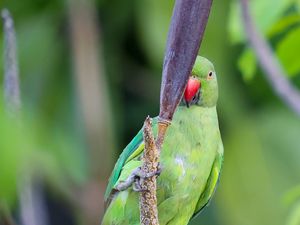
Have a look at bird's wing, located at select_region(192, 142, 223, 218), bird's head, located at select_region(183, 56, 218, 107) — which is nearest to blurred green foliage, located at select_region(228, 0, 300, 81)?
bird's head, located at select_region(183, 56, 218, 107)

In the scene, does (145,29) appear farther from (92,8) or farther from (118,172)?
(118,172)

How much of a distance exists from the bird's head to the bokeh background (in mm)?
662

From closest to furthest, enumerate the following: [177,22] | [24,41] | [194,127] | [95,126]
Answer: [177,22]
[194,127]
[95,126]
[24,41]

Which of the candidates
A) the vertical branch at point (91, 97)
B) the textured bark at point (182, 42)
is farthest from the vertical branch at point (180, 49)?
the vertical branch at point (91, 97)

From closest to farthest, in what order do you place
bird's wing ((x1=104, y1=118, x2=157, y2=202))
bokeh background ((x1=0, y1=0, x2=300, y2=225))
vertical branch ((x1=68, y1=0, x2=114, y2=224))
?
bird's wing ((x1=104, y1=118, x2=157, y2=202)) < vertical branch ((x1=68, y1=0, x2=114, y2=224)) < bokeh background ((x1=0, y1=0, x2=300, y2=225))

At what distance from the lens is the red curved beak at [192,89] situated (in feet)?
4.35

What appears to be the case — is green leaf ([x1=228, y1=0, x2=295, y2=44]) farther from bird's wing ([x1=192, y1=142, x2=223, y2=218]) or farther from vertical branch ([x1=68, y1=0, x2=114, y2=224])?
vertical branch ([x1=68, y1=0, x2=114, y2=224])

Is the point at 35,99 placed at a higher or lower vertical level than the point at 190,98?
higher

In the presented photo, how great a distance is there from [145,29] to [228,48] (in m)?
0.28

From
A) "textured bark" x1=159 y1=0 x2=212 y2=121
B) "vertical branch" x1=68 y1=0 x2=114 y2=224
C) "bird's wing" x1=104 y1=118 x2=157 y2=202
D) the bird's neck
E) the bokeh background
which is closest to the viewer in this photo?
"textured bark" x1=159 y1=0 x2=212 y2=121

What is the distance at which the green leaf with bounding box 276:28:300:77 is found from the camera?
140 cm

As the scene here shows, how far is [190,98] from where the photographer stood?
1.33 meters

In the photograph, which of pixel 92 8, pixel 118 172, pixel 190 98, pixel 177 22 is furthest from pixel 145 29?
pixel 177 22

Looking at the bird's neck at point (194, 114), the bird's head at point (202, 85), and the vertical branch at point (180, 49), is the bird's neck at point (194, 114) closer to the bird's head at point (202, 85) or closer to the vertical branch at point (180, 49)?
the bird's head at point (202, 85)
